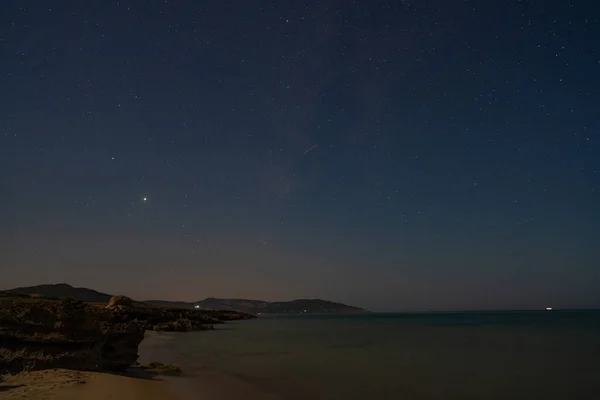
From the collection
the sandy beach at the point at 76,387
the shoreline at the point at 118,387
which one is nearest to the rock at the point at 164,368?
the shoreline at the point at 118,387

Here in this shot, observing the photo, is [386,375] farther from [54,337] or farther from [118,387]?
[54,337]

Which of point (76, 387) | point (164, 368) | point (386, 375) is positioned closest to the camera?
point (76, 387)

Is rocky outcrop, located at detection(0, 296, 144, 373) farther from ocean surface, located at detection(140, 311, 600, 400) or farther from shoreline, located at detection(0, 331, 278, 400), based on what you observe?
ocean surface, located at detection(140, 311, 600, 400)

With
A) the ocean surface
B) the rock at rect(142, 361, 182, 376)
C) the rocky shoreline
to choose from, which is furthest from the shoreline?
the rock at rect(142, 361, 182, 376)

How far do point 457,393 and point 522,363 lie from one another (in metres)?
13.4

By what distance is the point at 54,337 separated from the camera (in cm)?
1547

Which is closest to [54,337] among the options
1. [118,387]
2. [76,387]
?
[76,387]

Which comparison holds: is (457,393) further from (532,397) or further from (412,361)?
(412,361)

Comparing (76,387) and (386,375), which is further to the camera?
(386,375)

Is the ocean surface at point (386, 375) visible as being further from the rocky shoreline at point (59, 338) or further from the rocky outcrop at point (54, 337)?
the rocky outcrop at point (54, 337)

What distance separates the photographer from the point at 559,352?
1394 inches

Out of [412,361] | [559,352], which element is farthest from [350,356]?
[559,352]

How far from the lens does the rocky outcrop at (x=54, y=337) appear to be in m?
14.7

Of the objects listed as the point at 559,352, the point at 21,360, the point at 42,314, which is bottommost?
the point at 559,352
